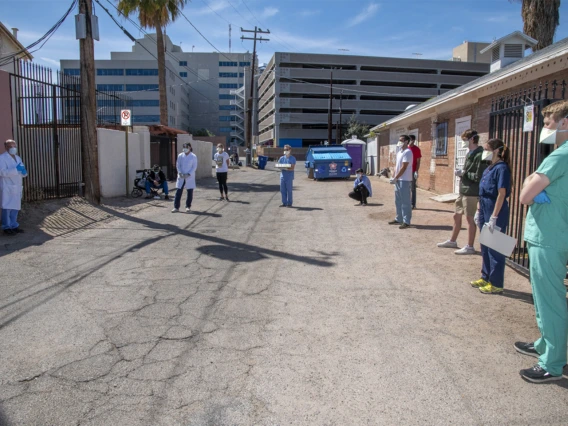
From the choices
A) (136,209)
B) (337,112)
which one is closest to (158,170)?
(136,209)

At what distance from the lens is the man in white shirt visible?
934 centimetres

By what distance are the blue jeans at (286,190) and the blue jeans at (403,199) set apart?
412 cm

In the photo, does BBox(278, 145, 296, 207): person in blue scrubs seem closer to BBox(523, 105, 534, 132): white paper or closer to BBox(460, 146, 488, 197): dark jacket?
BBox(460, 146, 488, 197): dark jacket

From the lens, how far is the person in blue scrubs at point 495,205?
5240 mm

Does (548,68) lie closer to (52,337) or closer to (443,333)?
(443,333)

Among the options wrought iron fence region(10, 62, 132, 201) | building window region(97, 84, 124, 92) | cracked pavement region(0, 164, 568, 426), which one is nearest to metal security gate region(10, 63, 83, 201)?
wrought iron fence region(10, 62, 132, 201)

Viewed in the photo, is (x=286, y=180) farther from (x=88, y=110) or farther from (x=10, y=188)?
(x=10, y=188)

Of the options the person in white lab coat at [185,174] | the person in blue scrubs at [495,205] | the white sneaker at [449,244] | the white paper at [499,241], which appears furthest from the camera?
the person in white lab coat at [185,174]

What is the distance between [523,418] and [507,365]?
30.3 inches

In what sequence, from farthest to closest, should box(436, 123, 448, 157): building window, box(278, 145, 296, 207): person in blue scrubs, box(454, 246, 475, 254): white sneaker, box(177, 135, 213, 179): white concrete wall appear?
box(177, 135, 213, 179): white concrete wall < box(436, 123, 448, 157): building window < box(278, 145, 296, 207): person in blue scrubs < box(454, 246, 475, 254): white sneaker

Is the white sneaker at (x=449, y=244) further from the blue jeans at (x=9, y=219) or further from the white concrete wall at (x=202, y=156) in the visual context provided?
the white concrete wall at (x=202, y=156)

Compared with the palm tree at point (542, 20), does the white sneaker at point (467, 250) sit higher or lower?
lower

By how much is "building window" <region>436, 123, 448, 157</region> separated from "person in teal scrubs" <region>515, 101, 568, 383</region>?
12.8m

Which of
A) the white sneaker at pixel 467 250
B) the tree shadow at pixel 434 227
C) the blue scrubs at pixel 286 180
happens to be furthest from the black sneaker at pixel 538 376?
the blue scrubs at pixel 286 180
